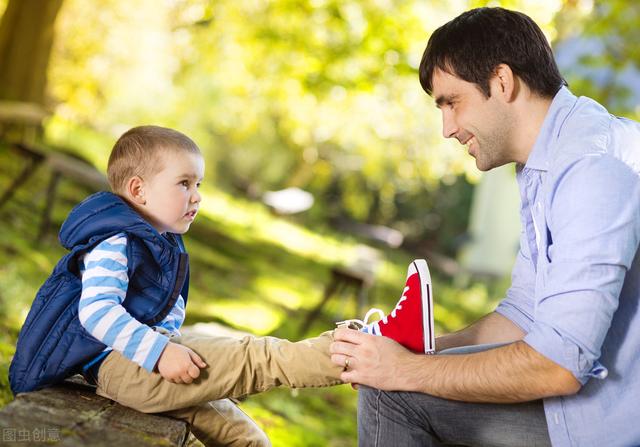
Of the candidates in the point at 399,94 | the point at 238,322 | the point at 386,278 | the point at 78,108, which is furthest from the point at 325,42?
the point at 78,108

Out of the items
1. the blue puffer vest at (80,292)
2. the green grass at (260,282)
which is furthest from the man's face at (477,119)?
the green grass at (260,282)

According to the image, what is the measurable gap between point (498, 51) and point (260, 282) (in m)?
6.67

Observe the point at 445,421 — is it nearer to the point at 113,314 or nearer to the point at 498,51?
the point at 113,314

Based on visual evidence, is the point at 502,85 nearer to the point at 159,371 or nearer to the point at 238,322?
the point at 159,371

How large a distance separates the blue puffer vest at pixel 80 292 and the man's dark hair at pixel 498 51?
1011 millimetres

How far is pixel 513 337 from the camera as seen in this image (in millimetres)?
2414

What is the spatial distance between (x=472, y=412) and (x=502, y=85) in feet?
3.06

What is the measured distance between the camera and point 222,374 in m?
2.18

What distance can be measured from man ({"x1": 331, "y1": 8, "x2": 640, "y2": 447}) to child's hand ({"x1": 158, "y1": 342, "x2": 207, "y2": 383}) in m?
0.40

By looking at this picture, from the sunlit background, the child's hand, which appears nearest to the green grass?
the sunlit background

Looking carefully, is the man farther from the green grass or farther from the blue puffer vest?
the green grass

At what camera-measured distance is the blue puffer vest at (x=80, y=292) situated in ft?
6.93

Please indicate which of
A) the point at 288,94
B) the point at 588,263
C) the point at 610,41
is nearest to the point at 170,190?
the point at 588,263

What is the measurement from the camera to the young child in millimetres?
2086
